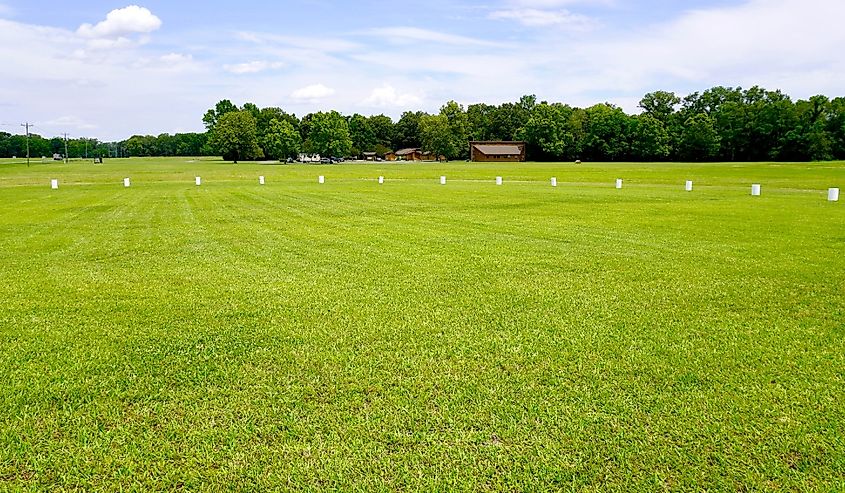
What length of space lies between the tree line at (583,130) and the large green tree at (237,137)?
19 centimetres

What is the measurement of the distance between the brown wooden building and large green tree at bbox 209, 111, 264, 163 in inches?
1793

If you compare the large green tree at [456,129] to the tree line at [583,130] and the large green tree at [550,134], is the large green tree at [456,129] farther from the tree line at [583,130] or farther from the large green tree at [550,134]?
the large green tree at [550,134]

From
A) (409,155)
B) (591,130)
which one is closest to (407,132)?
(409,155)

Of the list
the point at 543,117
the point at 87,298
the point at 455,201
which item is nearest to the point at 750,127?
the point at 543,117

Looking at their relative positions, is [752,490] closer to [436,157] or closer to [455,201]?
[455,201]

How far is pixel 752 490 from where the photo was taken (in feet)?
10.5

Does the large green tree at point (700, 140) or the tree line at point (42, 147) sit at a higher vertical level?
the tree line at point (42, 147)

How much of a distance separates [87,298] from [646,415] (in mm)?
6716

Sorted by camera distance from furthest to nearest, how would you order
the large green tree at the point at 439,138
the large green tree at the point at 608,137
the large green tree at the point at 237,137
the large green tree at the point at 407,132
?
the large green tree at the point at 407,132
the large green tree at the point at 439,138
the large green tree at the point at 608,137
the large green tree at the point at 237,137

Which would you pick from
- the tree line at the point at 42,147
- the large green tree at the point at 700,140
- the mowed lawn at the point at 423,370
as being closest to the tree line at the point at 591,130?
the large green tree at the point at 700,140

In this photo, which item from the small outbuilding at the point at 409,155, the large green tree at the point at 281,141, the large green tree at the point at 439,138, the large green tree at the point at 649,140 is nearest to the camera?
the large green tree at the point at 649,140

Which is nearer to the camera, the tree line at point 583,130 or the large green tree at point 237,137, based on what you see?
the tree line at point 583,130

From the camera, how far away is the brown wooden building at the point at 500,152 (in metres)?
125

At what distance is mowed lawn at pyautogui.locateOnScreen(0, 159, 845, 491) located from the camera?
3465 millimetres
